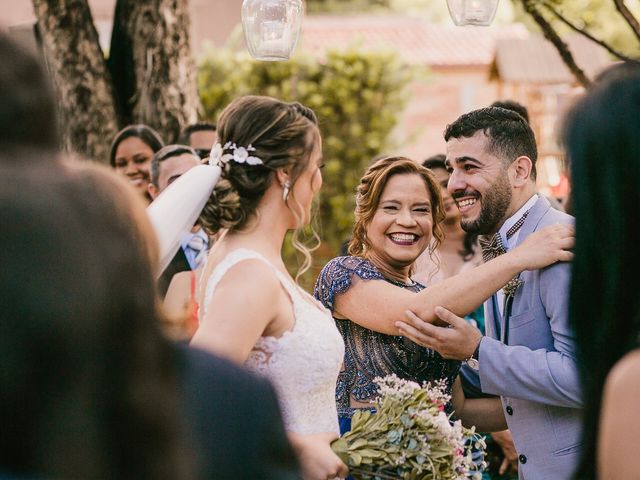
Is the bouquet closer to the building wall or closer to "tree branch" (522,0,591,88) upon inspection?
"tree branch" (522,0,591,88)

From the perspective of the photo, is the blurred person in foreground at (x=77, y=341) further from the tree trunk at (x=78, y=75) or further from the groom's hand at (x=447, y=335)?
the tree trunk at (x=78, y=75)

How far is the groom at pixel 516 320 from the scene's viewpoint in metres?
3.14

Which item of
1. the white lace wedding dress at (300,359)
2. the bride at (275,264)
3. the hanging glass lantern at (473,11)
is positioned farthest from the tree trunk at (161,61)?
the white lace wedding dress at (300,359)

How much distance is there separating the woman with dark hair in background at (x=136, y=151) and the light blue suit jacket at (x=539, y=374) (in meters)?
3.40

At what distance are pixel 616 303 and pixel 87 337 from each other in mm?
967

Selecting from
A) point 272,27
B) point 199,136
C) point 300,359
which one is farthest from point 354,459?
point 199,136

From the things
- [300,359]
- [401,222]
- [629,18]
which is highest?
[629,18]

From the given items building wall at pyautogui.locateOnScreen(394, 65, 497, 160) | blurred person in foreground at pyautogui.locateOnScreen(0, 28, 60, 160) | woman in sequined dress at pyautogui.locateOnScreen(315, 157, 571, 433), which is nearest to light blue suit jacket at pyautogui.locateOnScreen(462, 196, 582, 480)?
woman in sequined dress at pyautogui.locateOnScreen(315, 157, 571, 433)

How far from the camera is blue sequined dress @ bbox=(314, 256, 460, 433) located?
3451 mm

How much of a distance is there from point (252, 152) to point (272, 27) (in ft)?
6.14

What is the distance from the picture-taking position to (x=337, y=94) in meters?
13.2

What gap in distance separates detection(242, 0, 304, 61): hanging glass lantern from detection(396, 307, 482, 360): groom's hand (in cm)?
173

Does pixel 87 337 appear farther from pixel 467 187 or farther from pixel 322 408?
pixel 467 187

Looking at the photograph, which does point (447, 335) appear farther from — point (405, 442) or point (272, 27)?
point (272, 27)
